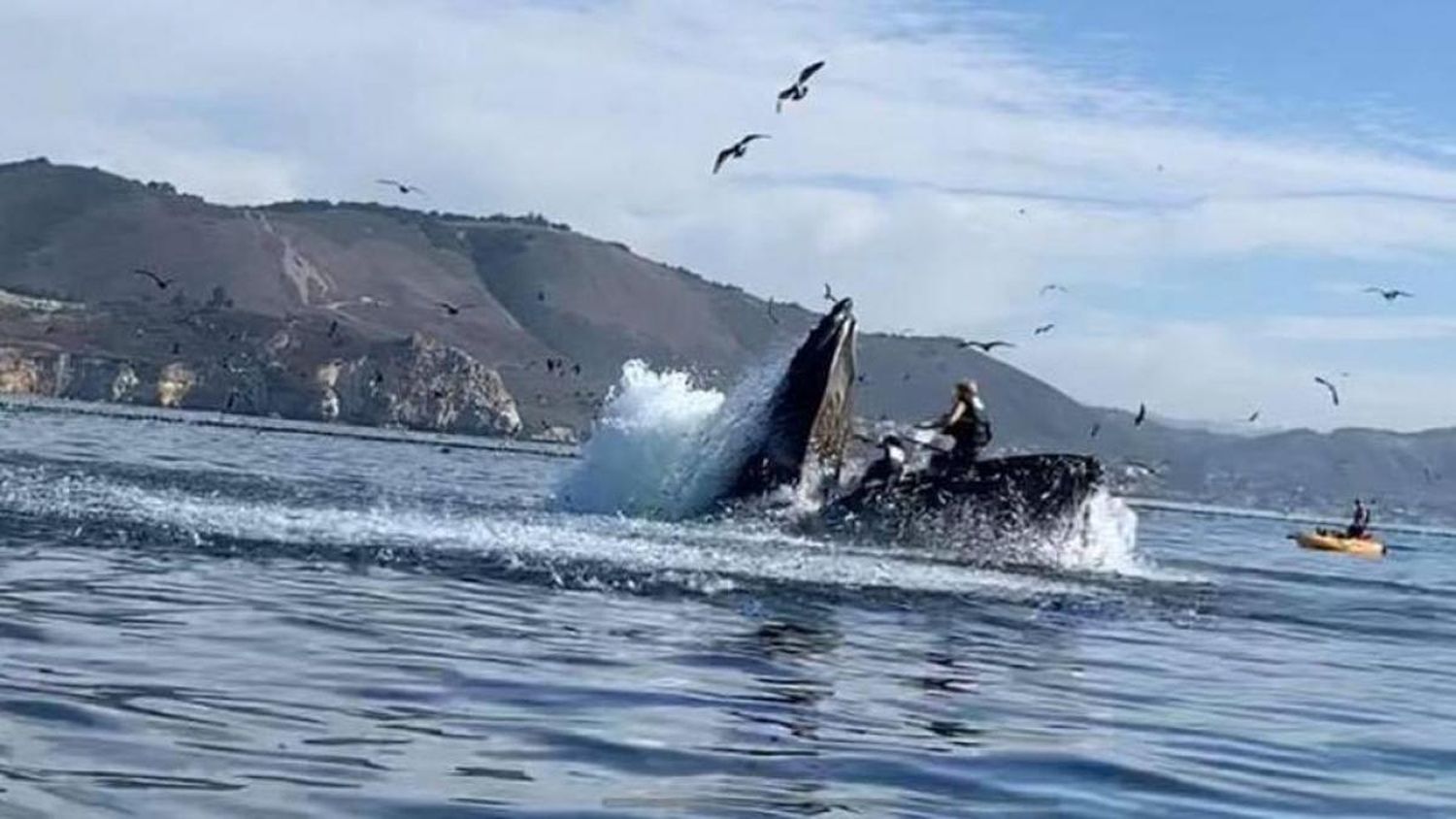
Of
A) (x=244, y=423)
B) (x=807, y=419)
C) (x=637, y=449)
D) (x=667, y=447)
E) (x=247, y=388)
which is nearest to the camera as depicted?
(x=807, y=419)

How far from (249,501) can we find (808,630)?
50.3 ft

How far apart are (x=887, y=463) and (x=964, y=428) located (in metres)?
1.59

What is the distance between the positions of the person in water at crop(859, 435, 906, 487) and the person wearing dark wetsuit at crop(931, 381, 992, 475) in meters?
0.67

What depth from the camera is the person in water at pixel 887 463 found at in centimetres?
3722

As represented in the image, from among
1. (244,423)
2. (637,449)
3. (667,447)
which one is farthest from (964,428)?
(244,423)

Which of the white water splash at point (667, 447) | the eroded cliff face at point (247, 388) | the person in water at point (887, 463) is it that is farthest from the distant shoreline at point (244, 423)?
the person in water at point (887, 463)

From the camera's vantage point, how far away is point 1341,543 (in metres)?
66.2

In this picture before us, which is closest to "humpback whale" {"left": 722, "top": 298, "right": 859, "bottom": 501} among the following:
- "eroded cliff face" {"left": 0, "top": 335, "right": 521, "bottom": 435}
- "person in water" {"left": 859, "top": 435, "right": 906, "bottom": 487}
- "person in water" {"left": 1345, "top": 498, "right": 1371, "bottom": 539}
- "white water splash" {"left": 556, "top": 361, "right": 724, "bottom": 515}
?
"person in water" {"left": 859, "top": 435, "right": 906, "bottom": 487}

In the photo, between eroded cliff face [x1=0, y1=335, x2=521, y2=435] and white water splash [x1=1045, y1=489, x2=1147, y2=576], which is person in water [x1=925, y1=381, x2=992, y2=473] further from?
eroded cliff face [x1=0, y1=335, x2=521, y2=435]

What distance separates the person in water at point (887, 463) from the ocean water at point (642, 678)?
9.70 feet

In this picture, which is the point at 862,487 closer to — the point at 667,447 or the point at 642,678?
the point at 667,447

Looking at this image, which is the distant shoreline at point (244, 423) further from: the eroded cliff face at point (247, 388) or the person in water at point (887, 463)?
the person in water at point (887, 463)

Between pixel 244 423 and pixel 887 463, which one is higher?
pixel 887 463

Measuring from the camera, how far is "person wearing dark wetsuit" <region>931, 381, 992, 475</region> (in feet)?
125
